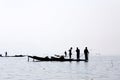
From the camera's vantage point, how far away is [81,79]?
31188mm

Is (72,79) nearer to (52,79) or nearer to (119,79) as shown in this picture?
(52,79)

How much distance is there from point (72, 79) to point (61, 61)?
39924mm

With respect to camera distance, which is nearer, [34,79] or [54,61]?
[34,79]

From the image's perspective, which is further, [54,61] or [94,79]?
[54,61]

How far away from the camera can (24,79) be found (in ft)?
101

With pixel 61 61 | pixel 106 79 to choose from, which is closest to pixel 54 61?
pixel 61 61

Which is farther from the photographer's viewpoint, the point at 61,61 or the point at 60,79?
the point at 61,61

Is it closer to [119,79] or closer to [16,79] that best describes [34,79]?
[16,79]

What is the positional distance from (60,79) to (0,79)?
17.6 feet

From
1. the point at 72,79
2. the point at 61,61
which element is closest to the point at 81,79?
the point at 72,79

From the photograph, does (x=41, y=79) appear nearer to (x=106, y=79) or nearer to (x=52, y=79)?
(x=52, y=79)

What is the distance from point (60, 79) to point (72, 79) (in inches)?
45.5

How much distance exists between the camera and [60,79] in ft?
101

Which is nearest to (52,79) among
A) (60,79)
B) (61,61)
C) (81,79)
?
(60,79)
